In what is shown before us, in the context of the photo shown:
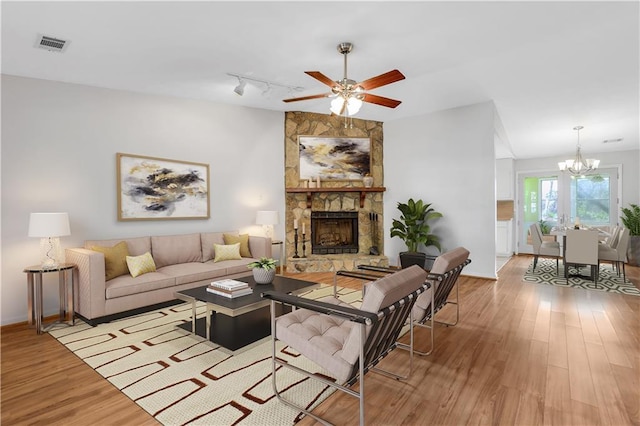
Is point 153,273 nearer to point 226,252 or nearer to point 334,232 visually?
point 226,252

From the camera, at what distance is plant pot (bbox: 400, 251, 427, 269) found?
600 centimetres

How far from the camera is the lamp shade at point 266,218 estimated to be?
5.74 metres

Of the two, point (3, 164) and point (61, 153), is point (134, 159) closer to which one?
point (61, 153)

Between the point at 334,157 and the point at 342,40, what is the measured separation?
3.43m

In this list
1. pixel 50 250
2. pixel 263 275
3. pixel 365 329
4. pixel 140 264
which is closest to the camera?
pixel 365 329

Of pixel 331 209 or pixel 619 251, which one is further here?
pixel 331 209

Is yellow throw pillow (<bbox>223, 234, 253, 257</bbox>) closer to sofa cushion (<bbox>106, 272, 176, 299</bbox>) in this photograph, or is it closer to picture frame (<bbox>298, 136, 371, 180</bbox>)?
sofa cushion (<bbox>106, 272, 176, 299</bbox>)

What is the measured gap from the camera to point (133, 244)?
435 cm

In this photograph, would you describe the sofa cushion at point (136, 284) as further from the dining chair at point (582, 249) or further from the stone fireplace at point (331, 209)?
the dining chair at point (582, 249)

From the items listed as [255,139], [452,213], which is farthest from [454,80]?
[255,139]

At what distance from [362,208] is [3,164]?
217 inches

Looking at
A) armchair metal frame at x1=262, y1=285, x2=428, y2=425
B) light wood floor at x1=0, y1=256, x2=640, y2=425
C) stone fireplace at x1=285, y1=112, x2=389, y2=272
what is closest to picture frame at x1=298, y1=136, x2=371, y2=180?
stone fireplace at x1=285, y1=112, x2=389, y2=272

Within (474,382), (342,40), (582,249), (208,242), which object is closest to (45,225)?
(208,242)

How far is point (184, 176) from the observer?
202 inches
